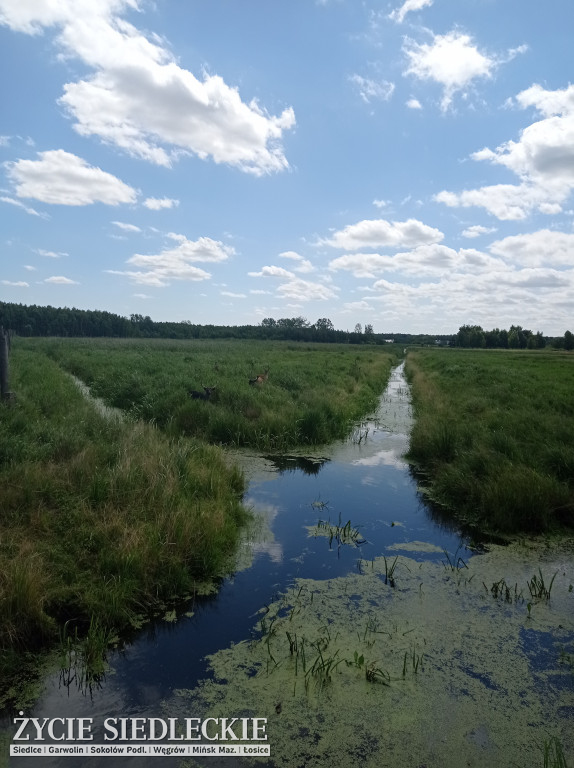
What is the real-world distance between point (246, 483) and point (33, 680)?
219 inches

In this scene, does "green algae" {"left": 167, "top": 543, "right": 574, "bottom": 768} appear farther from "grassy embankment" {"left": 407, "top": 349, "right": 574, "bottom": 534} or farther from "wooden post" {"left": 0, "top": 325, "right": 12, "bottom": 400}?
"wooden post" {"left": 0, "top": 325, "right": 12, "bottom": 400}

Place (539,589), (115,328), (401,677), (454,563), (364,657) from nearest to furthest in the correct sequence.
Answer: (401,677) → (364,657) → (539,589) → (454,563) → (115,328)

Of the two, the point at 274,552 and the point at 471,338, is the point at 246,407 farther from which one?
the point at 471,338

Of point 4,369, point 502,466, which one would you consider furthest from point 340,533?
point 4,369

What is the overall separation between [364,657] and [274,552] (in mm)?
2393

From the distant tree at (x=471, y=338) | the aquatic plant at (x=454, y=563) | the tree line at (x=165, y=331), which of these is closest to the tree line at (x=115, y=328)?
the tree line at (x=165, y=331)

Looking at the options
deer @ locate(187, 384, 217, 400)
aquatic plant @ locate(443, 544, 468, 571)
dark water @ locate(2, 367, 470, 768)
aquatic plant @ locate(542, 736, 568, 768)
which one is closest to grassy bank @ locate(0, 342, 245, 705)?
dark water @ locate(2, 367, 470, 768)

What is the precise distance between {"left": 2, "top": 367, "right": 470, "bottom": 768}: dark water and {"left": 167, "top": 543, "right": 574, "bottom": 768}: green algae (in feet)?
0.89

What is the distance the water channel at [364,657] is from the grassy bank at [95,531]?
0.40 meters

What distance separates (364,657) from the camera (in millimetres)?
4461

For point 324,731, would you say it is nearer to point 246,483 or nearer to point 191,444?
point 246,483

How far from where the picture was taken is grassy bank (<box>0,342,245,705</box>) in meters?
4.52

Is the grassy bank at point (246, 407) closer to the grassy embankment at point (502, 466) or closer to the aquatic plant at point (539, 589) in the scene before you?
the grassy embankment at point (502, 466)

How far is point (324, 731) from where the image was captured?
3.61 m
